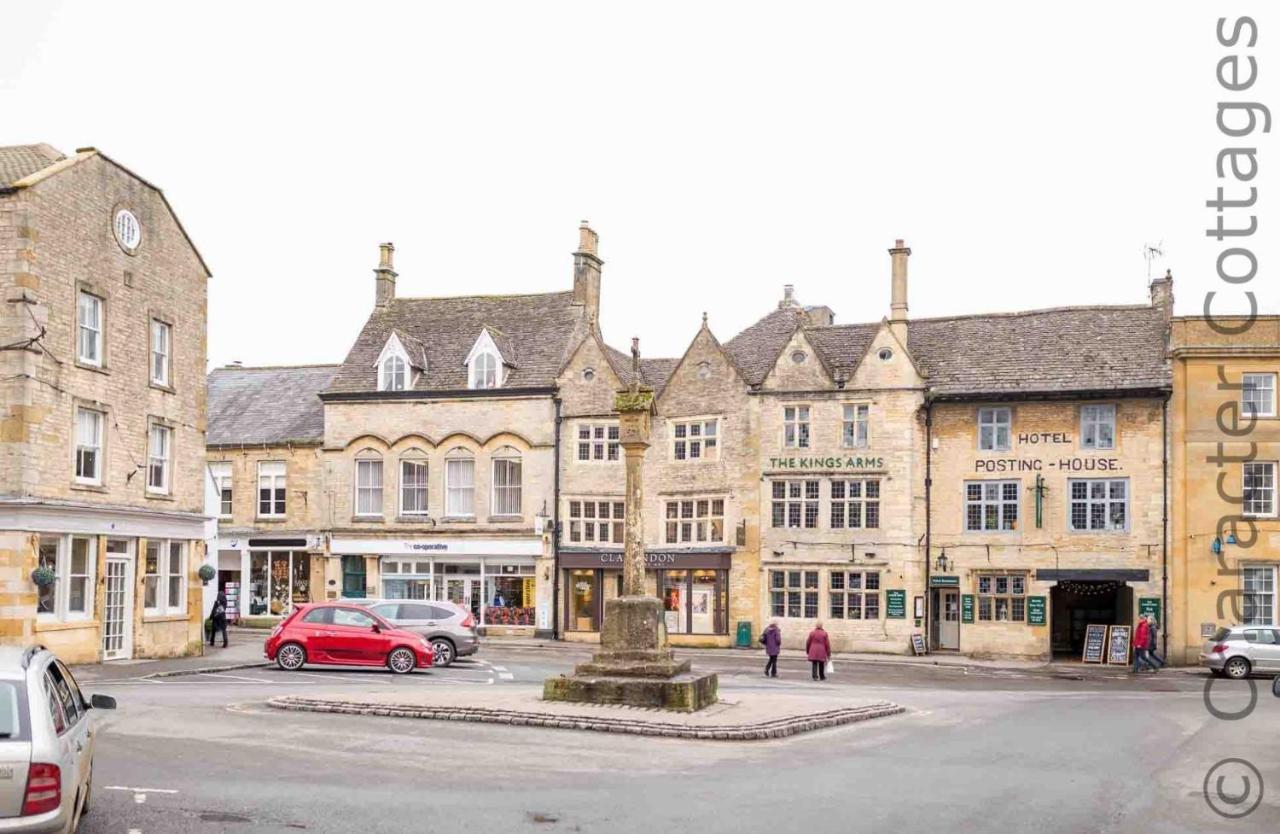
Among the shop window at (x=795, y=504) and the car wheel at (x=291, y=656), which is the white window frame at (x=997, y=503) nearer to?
the shop window at (x=795, y=504)

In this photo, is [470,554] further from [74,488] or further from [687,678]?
[687,678]

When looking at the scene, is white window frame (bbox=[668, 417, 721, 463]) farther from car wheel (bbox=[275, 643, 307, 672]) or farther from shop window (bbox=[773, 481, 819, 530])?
car wheel (bbox=[275, 643, 307, 672])

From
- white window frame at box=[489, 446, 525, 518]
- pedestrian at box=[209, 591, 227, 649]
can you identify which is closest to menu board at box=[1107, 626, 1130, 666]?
white window frame at box=[489, 446, 525, 518]

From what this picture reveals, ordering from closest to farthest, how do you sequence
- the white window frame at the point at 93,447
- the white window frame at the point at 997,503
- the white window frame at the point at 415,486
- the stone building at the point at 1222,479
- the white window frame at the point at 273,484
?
the white window frame at the point at 93,447, the stone building at the point at 1222,479, the white window frame at the point at 997,503, the white window frame at the point at 415,486, the white window frame at the point at 273,484

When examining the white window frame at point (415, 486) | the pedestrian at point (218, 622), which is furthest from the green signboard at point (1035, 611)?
the pedestrian at point (218, 622)

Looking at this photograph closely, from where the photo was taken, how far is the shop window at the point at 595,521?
44.8 m

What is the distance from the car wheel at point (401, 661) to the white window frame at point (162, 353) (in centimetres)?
922

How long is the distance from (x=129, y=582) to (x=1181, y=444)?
28.9m

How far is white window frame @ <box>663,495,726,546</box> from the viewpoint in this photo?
43.5m

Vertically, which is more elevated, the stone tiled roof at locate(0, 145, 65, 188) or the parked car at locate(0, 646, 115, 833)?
the stone tiled roof at locate(0, 145, 65, 188)

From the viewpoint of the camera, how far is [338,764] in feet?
51.0

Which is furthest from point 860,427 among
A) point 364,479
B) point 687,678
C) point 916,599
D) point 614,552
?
point 687,678

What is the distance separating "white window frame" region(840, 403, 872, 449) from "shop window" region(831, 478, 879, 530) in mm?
1171

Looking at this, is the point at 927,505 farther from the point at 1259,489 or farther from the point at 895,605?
the point at 1259,489
